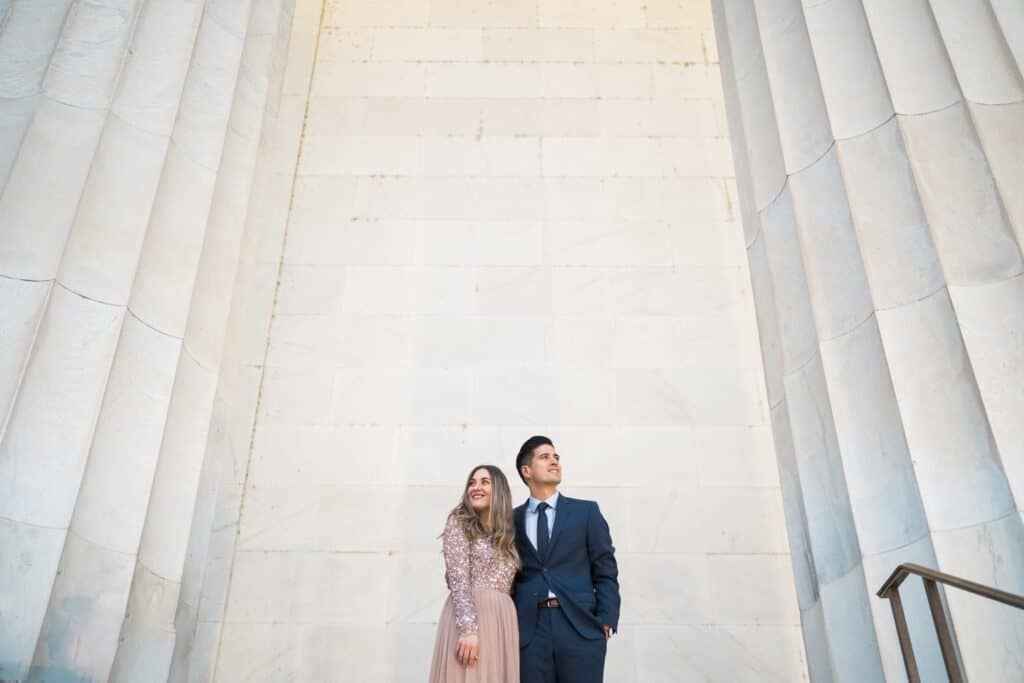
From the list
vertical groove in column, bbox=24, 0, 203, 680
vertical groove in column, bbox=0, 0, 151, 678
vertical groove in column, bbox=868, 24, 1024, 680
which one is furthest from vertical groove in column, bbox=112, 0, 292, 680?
vertical groove in column, bbox=868, 24, 1024, 680

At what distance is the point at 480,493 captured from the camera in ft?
17.4

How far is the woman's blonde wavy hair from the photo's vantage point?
524 centimetres

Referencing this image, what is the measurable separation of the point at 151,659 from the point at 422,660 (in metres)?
2.26

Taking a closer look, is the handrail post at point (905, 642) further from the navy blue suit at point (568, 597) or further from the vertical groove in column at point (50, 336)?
the vertical groove in column at point (50, 336)

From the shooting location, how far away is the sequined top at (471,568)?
5.09m

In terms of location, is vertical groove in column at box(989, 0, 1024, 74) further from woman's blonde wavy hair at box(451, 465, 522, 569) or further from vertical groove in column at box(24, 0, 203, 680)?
vertical groove in column at box(24, 0, 203, 680)

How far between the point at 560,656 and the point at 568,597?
1.06ft

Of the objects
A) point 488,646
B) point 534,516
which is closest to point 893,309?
point 534,516

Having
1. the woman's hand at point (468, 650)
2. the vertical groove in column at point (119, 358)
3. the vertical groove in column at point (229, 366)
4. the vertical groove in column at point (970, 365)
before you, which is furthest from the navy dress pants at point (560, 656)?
the vertical groove in column at point (229, 366)

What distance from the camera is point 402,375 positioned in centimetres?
853

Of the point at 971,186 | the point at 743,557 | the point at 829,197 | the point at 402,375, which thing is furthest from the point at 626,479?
the point at 971,186

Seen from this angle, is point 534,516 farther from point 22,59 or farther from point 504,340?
point 22,59

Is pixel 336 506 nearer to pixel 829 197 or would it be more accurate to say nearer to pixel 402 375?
pixel 402 375

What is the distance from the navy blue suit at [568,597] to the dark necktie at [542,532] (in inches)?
1.1
